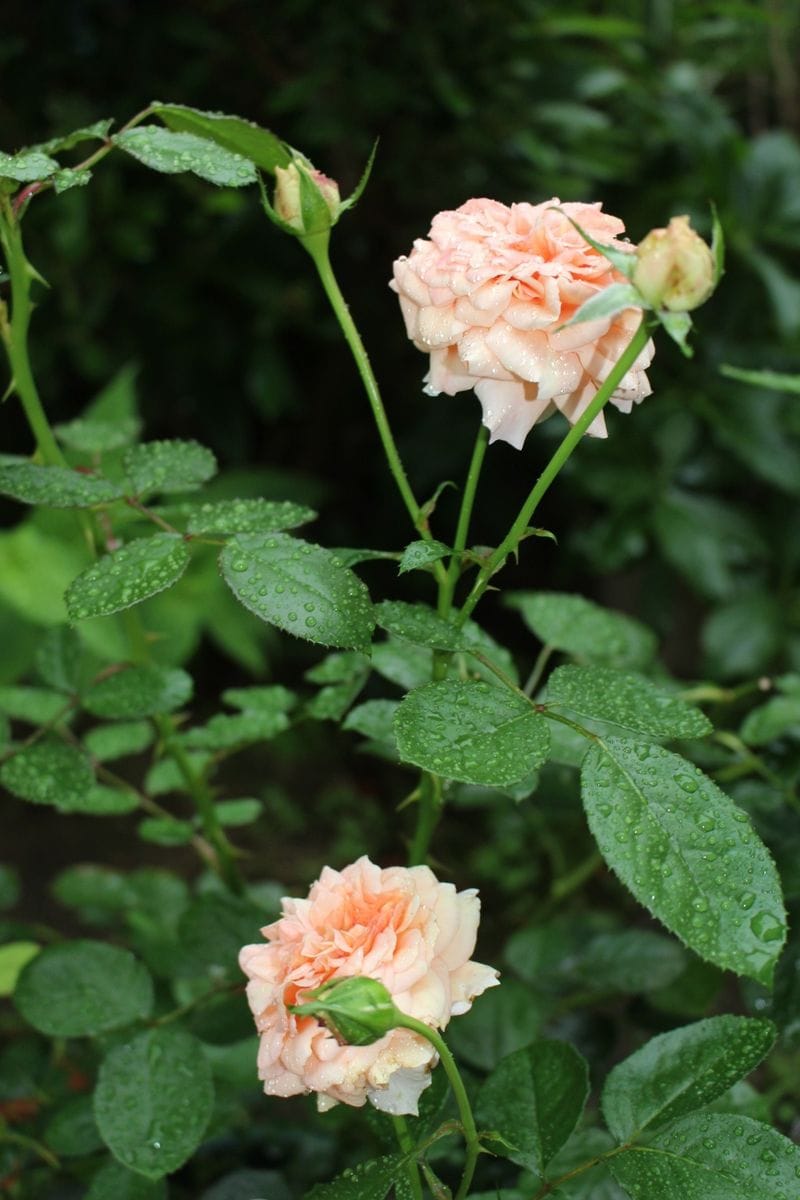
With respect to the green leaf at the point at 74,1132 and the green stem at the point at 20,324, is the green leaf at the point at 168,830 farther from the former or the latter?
the green stem at the point at 20,324

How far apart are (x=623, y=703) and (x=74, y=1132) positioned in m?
0.45

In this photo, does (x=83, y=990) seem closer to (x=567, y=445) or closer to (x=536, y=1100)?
(x=536, y=1100)

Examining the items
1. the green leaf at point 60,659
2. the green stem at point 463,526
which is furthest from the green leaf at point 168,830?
the green stem at point 463,526

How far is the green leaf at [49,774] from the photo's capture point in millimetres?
656

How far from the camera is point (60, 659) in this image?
0.79m

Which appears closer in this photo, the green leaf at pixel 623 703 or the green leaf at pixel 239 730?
the green leaf at pixel 623 703

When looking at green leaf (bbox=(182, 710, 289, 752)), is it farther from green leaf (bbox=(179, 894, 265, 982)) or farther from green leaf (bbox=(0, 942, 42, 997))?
green leaf (bbox=(0, 942, 42, 997))

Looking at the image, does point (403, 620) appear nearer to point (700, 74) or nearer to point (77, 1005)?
point (77, 1005)

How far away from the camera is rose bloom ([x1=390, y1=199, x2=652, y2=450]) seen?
0.48m

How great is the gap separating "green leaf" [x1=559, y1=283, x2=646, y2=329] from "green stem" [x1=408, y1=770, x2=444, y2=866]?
25 centimetres

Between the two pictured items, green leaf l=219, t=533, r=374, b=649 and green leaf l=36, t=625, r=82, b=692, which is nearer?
green leaf l=219, t=533, r=374, b=649

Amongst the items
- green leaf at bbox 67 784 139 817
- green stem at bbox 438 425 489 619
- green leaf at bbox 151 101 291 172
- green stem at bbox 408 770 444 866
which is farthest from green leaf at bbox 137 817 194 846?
green leaf at bbox 151 101 291 172

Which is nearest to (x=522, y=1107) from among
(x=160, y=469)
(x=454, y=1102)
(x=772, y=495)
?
(x=454, y=1102)

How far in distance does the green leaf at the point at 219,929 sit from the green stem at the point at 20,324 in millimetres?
290
